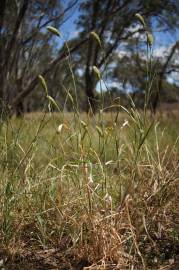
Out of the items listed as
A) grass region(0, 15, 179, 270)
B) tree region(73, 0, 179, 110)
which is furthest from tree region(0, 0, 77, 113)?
grass region(0, 15, 179, 270)

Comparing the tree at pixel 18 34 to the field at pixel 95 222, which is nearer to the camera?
the field at pixel 95 222

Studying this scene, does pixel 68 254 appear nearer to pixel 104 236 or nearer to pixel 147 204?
pixel 104 236

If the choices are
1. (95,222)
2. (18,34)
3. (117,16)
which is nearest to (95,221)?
(95,222)

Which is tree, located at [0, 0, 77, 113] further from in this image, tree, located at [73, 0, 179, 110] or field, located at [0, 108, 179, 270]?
field, located at [0, 108, 179, 270]

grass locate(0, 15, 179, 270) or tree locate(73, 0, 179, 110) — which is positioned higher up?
tree locate(73, 0, 179, 110)

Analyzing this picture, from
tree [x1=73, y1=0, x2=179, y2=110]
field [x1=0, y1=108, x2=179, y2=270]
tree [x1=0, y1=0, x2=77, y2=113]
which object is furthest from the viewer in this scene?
tree [x1=73, y1=0, x2=179, y2=110]

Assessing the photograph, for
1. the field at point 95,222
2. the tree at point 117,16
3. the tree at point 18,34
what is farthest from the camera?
the tree at point 117,16

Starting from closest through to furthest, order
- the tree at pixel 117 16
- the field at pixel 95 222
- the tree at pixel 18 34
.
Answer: the field at pixel 95 222, the tree at pixel 18 34, the tree at pixel 117 16

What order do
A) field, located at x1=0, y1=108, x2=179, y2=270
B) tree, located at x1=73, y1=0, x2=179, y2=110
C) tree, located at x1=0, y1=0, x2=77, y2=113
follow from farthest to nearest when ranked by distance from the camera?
tree, located at x1=73, y1=0, x2=179, y2=110 → tree, located at x1=0, y1=0, x2=77, y2=113 → field, located at x1=0, y1=108, x2=179, y2=270

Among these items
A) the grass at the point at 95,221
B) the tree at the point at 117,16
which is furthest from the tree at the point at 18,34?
the grass at the point at 95,221

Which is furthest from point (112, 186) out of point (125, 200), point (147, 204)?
point (125, 200)

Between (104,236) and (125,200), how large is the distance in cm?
17

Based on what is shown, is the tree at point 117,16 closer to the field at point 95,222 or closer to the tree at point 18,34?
the tree at point 18,34

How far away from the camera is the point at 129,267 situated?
1.80 meters
